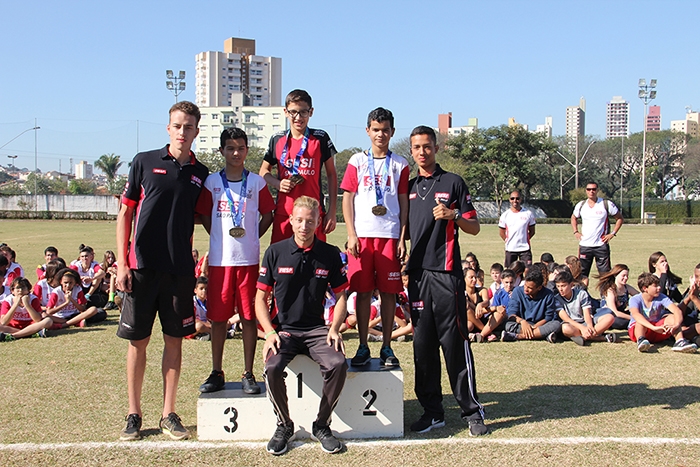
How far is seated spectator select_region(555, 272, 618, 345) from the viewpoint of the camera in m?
8.59

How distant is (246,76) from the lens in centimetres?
17950

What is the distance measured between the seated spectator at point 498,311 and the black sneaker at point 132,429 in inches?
199

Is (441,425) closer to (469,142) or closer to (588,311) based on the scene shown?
(588,311)

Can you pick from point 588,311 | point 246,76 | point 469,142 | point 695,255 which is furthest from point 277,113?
point 588,311

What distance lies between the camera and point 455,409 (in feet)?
18.8

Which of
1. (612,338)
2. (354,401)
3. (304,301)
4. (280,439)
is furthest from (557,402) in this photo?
(612,338)

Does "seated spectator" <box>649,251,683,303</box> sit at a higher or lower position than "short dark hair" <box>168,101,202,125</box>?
lower

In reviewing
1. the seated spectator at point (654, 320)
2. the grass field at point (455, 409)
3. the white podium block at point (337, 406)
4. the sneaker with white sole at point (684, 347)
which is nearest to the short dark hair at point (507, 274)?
the grass field at point (455, 409)

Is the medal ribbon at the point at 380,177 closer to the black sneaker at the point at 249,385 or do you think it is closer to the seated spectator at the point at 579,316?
the black sneaker at the point at 249,385

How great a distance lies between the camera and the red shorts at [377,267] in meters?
5.42

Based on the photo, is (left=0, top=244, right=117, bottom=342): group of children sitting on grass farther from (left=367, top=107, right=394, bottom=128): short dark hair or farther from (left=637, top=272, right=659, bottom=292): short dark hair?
(left=637, top=272, right=659, bottom=292): short dark hair

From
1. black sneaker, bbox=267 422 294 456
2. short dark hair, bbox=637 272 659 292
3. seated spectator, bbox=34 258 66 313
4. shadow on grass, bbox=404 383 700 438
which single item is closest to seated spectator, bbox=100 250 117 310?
seated spectator, bbox=34 258 66 313

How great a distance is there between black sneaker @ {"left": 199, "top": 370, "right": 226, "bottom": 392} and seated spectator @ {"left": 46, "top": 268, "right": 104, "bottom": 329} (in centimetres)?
528

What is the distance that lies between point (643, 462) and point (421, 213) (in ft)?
7.98
